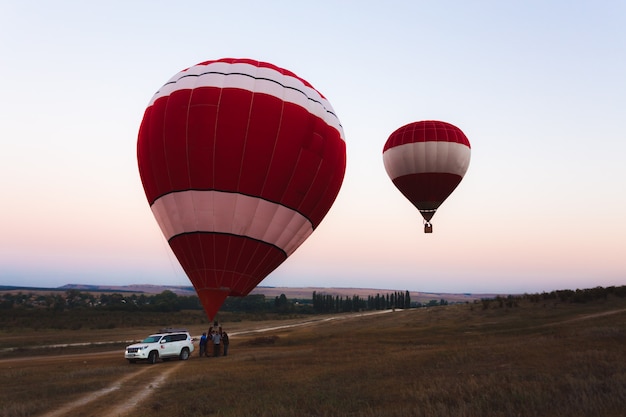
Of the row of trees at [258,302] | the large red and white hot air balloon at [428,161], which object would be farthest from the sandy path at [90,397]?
the row of trees at [258,302]

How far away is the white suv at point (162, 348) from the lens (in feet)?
88.8

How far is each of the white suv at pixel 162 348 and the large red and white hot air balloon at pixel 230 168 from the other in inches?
→ 330

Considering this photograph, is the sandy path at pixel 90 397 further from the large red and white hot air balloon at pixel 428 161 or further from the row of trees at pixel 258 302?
the row of trees at pixel 258 302

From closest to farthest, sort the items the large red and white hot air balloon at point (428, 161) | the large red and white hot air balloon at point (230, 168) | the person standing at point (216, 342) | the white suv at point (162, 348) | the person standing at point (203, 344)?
the large red and white hot air balloon at point (230, 168)
the white suv at point (162, 348)
the person standing at point (216, 342)
the person standing at point (203, 344)
the large red and white hot air balloon at point (428, 161)

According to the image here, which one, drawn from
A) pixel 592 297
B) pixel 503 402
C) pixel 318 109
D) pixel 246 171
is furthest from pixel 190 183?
pixel 592 297

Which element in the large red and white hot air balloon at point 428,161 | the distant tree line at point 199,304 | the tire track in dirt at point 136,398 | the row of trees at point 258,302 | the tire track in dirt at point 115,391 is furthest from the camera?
the row of trees at point 258,302

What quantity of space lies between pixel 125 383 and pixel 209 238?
6.87 m

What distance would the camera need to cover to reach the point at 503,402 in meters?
11.7

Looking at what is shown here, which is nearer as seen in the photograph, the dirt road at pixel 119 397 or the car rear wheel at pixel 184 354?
the dirt road at pixel 119 397

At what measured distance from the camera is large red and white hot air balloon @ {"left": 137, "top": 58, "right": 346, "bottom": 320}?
67.9 feet

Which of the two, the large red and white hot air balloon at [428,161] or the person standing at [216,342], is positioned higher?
the large red and white hot air balloon at [428,161]

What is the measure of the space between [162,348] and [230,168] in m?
13.6

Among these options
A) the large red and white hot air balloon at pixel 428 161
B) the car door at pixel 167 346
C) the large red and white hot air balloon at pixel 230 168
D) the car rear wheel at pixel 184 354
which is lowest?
the car rear wheel at pixel 184 354

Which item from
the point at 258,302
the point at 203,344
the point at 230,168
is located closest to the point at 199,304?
the point at 258,302
